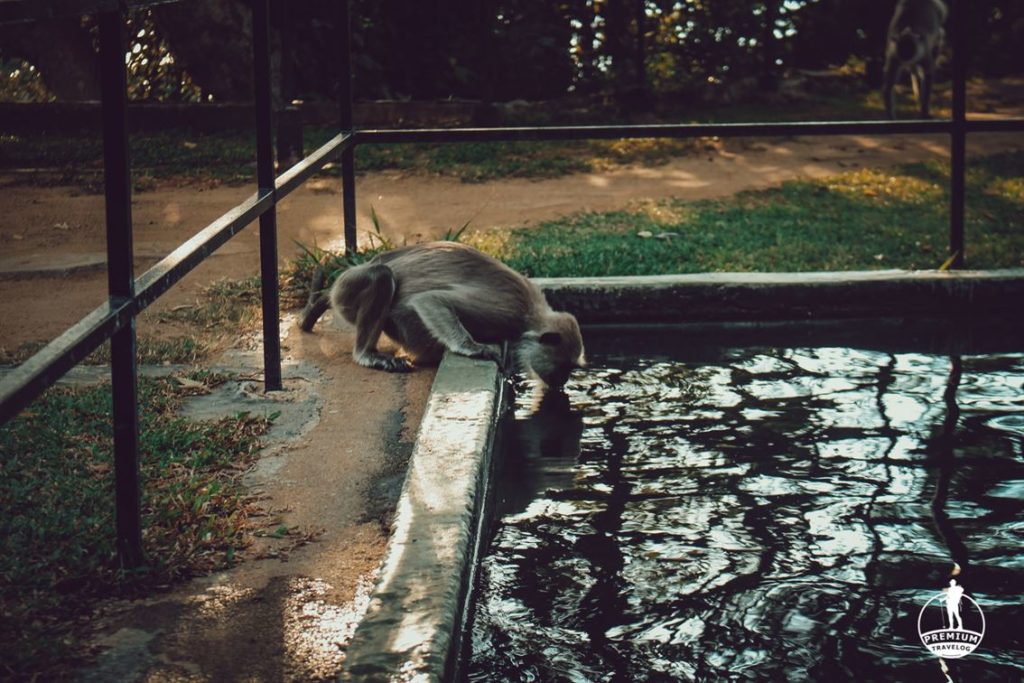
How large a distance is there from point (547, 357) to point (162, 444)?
1.79m

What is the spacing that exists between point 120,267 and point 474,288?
274 centimetres

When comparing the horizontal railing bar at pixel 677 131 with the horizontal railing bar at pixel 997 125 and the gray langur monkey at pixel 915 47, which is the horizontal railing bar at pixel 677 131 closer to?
the horizontal railing bar at pixel 997 125

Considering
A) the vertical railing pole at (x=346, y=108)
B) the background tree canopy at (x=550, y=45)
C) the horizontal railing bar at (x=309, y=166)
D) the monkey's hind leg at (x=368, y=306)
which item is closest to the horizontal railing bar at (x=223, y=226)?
the horizontal railing bar at (x=309, y=166)

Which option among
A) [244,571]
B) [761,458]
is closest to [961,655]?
[761,458]

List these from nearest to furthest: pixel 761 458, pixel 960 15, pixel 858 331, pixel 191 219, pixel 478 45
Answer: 1. pixel 761 458
2. pixel 191 219
3. pixel 858 331
4. pixel 960 15
5. pixel 478 45

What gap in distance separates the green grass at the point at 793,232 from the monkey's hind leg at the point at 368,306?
1368 mm

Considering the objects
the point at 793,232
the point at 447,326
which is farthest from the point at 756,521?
the point at 793,232

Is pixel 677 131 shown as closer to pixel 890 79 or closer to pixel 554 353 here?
pixel 554 353

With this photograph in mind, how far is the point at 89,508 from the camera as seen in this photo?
3754 millimetres

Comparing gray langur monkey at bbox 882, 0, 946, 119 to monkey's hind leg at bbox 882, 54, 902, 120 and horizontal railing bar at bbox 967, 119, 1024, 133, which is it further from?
horizontal railing bar at bbox 967, 119, 1024, 133

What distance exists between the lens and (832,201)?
9.23 meters

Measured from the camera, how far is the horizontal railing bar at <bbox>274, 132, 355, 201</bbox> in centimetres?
530

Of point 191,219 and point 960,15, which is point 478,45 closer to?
point 960,15

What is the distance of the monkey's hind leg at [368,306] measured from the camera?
568cm
